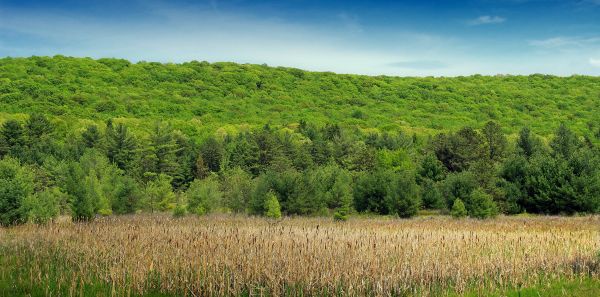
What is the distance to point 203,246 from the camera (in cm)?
1467

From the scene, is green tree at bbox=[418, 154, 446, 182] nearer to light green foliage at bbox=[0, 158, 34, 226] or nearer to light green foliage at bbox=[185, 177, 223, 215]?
light green foliage at bbox=[185, 177, 223, 215]

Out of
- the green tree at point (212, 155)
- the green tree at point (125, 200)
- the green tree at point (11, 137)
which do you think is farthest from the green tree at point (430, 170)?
the green tree at point (11, 137)

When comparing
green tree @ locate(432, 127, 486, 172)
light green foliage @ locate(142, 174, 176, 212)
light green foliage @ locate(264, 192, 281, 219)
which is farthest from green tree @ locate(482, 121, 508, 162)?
light green foliage @ locate(142, 174, 176, 212)

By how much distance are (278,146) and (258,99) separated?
9168 centimetres

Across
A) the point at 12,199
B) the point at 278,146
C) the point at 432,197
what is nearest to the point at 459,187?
the point at 432,197

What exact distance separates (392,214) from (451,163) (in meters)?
32.5

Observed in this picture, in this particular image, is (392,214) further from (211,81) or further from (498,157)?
(211,81)

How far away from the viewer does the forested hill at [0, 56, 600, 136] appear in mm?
136875

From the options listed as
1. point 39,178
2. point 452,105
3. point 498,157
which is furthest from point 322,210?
point 452,105

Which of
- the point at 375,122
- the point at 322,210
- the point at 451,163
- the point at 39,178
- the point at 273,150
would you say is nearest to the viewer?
the point at 322,210

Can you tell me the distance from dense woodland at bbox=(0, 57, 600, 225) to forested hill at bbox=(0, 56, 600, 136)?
661 mm

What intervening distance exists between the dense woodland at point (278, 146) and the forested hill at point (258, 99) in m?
0.66

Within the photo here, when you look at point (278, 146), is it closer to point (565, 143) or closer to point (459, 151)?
point (459, 151)

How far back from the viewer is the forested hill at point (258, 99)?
449ft
